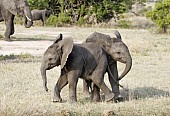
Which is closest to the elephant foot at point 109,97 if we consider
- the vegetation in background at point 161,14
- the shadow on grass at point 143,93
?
the shadow on grass at point 143,93

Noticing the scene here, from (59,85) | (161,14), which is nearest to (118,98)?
(59,85)

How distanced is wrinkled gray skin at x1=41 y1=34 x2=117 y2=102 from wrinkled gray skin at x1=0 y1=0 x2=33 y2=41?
11680 mm

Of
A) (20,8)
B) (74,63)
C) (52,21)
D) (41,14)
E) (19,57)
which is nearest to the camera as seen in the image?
(74,63)

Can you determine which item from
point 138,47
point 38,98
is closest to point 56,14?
point 138,47

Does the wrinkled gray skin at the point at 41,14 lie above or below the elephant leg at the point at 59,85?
below

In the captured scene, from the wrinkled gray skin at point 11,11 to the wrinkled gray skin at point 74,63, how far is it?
11680 mm

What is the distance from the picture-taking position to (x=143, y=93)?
1033cm

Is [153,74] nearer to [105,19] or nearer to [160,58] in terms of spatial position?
[160,58]

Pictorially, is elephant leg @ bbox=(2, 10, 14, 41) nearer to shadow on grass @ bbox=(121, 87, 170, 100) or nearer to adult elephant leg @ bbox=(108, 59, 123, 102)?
shadow on grass @ bbox=(121, 87, 170, 100)

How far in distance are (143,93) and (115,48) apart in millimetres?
1451

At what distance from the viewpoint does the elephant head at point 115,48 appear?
9.39 meters

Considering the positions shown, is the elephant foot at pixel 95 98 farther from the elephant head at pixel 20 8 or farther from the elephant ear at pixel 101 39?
the elephant head at pixel 20 8

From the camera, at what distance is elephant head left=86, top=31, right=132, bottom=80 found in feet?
30.8

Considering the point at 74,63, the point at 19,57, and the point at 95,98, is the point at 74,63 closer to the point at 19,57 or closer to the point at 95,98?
the point at 95,98
